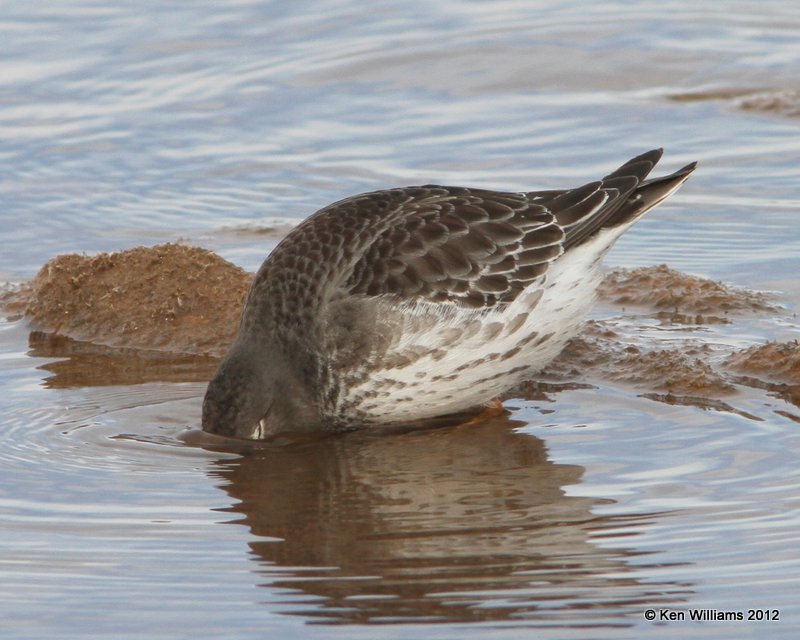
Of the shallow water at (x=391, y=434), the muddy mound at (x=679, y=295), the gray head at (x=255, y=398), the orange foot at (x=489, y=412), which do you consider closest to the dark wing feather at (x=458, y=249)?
the gray head at (x=255, y=398)

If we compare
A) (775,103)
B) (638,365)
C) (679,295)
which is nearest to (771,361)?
(638,365)

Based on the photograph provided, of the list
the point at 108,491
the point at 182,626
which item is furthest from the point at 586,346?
the point at 182,626

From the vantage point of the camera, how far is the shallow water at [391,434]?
640cm

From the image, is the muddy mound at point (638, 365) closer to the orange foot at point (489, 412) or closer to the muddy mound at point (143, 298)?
the orange foot at point (489, 412)

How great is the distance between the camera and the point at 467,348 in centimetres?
845

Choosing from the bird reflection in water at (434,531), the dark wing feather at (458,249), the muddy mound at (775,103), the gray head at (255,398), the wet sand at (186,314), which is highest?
→ the muddy mound at (775,103)

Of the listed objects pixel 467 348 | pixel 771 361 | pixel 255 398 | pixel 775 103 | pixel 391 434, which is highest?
pixel 775 103

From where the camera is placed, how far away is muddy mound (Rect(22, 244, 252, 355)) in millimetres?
10398

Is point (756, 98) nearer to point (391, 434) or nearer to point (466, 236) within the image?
point (466, 236)

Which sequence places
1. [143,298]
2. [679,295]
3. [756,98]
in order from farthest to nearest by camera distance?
[756,98] → [143,298] → [679,295]

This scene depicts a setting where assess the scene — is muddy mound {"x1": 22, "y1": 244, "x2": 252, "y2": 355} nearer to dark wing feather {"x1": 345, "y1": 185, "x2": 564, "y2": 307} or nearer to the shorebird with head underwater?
the shorebird with head underwater

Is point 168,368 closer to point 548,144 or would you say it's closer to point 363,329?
point 363,329

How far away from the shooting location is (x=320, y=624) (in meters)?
6.08

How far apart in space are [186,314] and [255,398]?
7.85 feet
